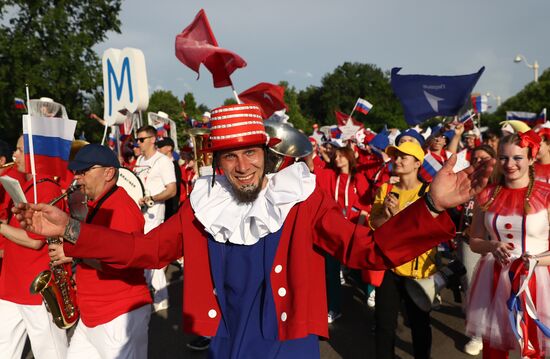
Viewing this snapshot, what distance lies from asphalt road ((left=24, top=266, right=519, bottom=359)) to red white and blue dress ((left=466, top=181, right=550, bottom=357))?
1.26m

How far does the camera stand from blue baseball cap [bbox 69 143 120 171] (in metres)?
3.18

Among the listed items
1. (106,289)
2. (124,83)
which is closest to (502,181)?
(106,289)

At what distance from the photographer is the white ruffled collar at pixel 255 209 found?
226 cm

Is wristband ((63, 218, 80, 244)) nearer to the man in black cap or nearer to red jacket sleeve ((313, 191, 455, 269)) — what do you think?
the man in black cap

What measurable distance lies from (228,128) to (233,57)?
1.80 ft

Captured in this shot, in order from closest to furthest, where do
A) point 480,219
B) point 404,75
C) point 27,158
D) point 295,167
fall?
point 295,167
point 27,158
point 404,75
point 480,219

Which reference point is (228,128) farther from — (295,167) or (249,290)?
(249,290)

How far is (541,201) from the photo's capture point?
3510 millimetres

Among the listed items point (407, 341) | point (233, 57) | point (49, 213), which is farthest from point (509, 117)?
point (49, 213)

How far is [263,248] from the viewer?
226 cm

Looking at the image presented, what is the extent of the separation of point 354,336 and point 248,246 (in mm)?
3431

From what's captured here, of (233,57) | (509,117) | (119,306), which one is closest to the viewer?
(233,57)

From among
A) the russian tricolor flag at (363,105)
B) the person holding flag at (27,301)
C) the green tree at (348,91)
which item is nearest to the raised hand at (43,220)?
the person holding flag at (27,301)

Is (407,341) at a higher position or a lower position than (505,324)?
lower
